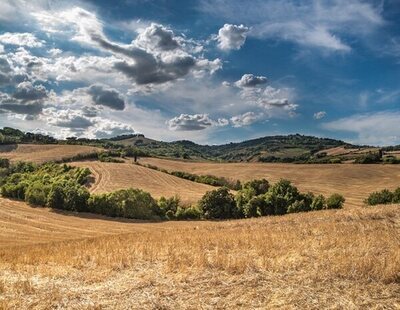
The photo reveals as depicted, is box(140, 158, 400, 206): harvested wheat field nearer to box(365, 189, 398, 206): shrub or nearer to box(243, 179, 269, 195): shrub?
box(365, 189, 398, 206): shrub

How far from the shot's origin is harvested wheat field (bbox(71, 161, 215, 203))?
3991 inches

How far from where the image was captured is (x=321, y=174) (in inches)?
4887

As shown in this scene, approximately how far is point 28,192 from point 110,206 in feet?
70.6

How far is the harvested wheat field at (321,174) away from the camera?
107150mm

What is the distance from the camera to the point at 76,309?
10.8 metres

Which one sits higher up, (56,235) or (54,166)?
(54,166)

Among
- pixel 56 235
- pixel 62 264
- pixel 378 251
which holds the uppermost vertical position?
pixel 378 251

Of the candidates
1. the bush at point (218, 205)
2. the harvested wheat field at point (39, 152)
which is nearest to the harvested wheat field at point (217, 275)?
the bush at point (218, 205)

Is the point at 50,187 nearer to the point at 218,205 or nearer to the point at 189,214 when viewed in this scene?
the point at 189,214

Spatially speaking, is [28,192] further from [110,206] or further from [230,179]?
[230,179]

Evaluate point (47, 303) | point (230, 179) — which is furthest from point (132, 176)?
point (47, 303)

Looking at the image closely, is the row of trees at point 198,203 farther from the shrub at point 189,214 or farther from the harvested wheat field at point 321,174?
the harvested wheat field at point 321,174

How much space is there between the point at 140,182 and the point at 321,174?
2045 inches

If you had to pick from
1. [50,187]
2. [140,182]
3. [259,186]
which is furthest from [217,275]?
[140,182]
